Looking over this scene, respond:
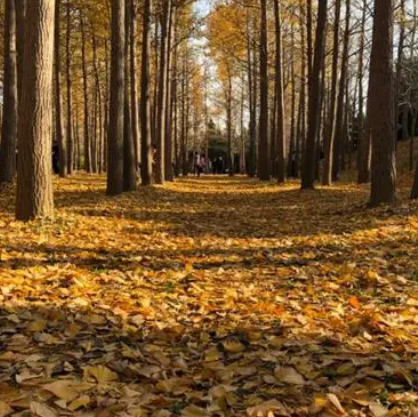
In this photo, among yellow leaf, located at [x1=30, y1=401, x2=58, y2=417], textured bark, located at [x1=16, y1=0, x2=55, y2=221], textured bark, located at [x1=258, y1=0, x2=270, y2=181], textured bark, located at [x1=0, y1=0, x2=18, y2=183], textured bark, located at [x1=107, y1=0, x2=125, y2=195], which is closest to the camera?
yellow leaf, located at [x1=30, y1=401, x2=58, y2=417]

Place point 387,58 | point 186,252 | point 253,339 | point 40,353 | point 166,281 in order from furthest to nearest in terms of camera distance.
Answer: point 387,58
point 186,252
point 166,281
point 253,339
point 40,353

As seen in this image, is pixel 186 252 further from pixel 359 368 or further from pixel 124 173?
pixel 124 173

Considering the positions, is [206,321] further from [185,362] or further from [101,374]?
[101,374]

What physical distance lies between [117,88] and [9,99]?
106 inches

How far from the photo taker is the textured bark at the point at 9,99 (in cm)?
1280

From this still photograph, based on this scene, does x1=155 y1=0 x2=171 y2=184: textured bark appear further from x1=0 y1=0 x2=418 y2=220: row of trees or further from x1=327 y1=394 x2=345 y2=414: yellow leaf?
x1=327 y1=394 x2=345 y2=414: yellow leaf

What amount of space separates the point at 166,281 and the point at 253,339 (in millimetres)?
1843

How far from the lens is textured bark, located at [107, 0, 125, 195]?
12.1 m

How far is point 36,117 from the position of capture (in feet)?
26.1

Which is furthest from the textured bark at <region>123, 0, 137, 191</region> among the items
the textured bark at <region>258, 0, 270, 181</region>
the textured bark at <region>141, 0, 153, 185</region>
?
the textured bark at <region>258, 0, 270, 181</region>

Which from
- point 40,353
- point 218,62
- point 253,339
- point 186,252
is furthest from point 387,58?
point 218,62

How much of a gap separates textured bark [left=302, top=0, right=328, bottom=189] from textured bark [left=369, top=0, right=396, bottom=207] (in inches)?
194

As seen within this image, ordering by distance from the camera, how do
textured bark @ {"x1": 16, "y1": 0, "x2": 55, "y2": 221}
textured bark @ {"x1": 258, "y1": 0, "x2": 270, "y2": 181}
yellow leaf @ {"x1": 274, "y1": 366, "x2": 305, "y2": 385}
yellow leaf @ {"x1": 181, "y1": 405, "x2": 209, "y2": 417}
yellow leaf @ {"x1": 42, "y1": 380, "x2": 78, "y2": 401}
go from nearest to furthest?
yellow leaf @ {"x1": 181, "y1": 405, "x2": 209, "y2": 417} < yellow leaf @ {"x1": 42, "y1": 380, "x2": 78, "y2": 401} < yellow leaf @ {"x1": 274, "y1": 366, "x2": 305, "y2": 385} < textured bark @ {"x1": 16, "y1": 0, "x2": 55, "y2": 221} < textured bark @ {"x1": 258, "y1": 0, "x2": 270, "y2": 181}

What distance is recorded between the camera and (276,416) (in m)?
2.77
